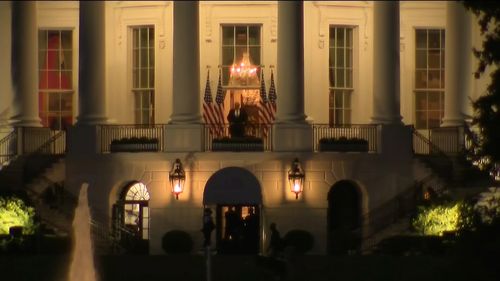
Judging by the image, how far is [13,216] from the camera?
199 ft

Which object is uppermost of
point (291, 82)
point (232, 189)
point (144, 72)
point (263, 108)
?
point (144, 72)

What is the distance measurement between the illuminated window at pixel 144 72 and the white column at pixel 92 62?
12.3 feet

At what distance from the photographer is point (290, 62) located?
64.5 metres

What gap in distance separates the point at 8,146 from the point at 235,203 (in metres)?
9.49

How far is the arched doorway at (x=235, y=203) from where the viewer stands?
63.5 meters

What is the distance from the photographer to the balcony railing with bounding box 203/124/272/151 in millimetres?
64375

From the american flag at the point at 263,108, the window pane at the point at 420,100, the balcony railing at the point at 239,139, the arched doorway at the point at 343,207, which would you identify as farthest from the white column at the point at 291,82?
the window pane at the point at 420,100

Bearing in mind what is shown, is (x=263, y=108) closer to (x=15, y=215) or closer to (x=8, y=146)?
(x=8, y=146)

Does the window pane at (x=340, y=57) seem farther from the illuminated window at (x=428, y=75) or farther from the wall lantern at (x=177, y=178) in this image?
the wall lantern at (x=177, y=178)

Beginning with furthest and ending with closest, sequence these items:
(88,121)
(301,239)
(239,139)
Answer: (88,121), (239,139), (301,239)

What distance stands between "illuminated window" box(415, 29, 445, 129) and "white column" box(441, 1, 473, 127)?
266cm

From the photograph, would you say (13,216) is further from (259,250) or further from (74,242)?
(259,250)

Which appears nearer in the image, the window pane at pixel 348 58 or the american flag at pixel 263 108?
the american flag at pixel 263 108

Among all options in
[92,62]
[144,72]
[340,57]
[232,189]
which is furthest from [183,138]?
[340,57]
